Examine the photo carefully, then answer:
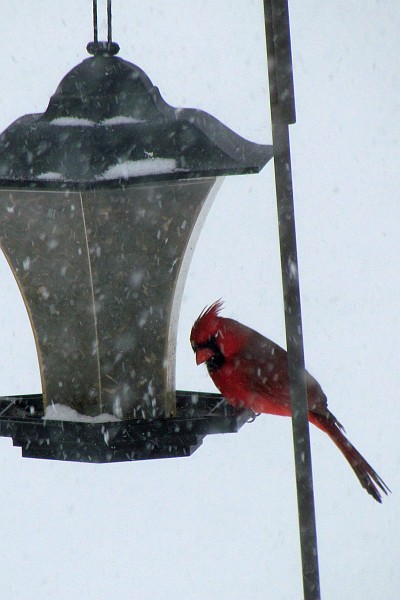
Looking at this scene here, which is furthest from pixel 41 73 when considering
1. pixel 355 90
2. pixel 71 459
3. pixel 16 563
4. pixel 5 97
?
pixel 71 459

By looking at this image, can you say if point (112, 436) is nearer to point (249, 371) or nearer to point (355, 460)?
point (249, 371)

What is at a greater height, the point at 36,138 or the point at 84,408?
the point at 36,138

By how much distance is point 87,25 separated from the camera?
17.6 ft

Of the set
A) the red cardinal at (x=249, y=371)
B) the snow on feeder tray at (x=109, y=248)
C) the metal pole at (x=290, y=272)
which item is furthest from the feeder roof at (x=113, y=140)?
the red cardinal at (x=249, y=371)

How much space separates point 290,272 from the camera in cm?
183

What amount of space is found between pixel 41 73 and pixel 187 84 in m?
0.76

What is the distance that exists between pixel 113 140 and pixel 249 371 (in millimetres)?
863

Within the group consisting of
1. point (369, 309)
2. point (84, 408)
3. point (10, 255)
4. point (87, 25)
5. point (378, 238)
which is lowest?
point (84, 408)

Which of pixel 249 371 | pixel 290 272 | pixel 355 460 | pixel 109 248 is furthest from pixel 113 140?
pixel 355 460

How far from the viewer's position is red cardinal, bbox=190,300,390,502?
280 cm

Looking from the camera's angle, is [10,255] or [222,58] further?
[222,58]

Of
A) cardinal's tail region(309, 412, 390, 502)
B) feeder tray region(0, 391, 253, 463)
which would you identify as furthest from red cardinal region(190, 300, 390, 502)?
feeder tray region(0, 391, 253, 463)

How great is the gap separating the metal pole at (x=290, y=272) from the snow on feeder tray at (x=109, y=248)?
424 mm

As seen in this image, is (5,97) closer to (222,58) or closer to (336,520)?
(222,58)
